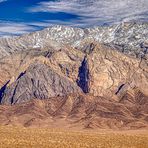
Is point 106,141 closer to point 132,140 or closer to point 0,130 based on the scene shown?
point 132,140

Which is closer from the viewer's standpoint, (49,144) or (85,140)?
(49,144)

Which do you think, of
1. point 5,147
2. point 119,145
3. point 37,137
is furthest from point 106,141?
point 5,147

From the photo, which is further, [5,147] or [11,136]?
[11,136]

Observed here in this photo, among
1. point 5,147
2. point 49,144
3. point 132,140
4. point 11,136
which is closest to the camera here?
point 5,147

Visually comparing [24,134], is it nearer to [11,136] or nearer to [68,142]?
[11,136]

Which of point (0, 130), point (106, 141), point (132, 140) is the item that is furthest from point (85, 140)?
point (0, 130)

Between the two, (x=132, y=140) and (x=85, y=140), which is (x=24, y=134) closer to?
(x=85, y=140)

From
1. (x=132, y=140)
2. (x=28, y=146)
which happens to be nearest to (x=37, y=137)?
(x=28, y=146)

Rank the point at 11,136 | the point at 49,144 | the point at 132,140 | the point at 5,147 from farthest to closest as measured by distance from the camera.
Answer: the point at 132,140
the point at 11,136
the point at 49,144
the point at 5,147
